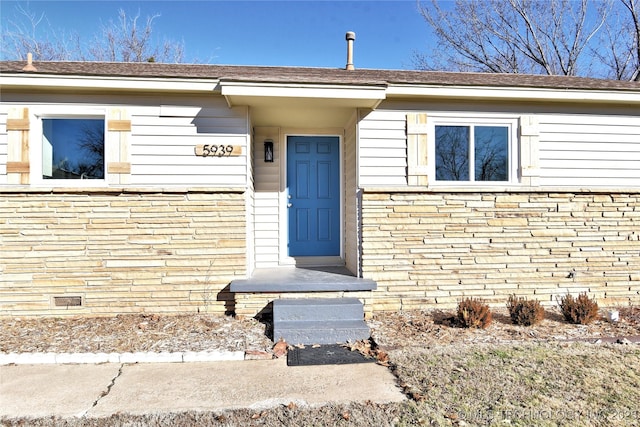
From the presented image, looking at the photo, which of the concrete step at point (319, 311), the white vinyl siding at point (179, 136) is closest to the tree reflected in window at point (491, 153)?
the concrete step at point (319, 311)

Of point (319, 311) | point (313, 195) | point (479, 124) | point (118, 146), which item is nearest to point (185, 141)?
point (118, 146)

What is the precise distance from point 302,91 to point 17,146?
144 inches

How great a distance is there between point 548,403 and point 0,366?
4766 millimetres

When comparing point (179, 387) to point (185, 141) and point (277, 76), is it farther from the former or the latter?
point (277, 76)

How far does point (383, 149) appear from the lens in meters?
4.90

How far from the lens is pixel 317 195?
6012mm

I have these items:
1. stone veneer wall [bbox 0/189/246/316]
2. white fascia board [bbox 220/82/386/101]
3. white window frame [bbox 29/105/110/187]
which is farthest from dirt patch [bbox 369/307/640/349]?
white window frame [bbox 29/105/110/187]

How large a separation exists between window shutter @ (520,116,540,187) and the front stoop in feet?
10.1

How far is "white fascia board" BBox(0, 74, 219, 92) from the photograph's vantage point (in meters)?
4.31

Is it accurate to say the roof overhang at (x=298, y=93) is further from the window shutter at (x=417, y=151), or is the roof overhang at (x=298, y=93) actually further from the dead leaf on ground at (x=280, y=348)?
the dead leaf on ground at (x=280, y=348)

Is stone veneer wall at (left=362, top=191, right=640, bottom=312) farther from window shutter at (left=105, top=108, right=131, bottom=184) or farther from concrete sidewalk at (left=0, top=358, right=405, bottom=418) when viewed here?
window shutter at (left=105, top=108, right=131, bottom=184)

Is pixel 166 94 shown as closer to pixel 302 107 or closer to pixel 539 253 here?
pixel 302 107

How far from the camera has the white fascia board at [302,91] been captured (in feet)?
14.1

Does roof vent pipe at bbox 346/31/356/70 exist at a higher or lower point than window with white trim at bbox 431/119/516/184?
higher
